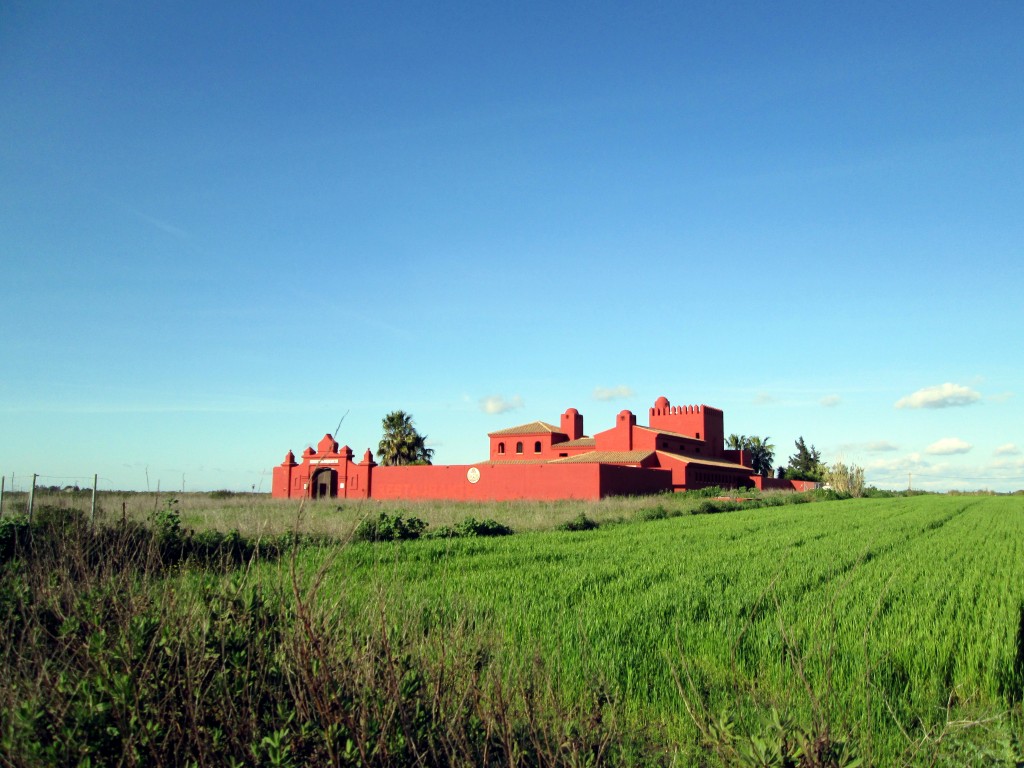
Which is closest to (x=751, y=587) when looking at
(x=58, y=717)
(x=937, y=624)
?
(x=937, y=624)

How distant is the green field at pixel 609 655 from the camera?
3.05m

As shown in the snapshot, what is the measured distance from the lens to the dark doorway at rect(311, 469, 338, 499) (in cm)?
4297

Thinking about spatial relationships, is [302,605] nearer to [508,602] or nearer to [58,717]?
[58,717]

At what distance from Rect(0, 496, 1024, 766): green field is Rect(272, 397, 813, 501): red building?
902 inches

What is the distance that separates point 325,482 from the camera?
43469mm

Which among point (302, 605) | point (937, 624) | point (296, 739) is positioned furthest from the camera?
point (937, 624)

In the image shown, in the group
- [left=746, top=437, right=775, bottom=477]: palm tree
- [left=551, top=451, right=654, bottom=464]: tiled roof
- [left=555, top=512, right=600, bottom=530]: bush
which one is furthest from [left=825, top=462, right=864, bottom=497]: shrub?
[left=555, top=512, right=600, bottom=530]: bush

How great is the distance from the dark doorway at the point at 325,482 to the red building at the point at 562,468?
6cm

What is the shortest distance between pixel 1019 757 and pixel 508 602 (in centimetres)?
535

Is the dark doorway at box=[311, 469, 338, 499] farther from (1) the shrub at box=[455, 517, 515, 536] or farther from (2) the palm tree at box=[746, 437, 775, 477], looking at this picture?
(2) the palm tree at box=[746, 437, 775, 477]

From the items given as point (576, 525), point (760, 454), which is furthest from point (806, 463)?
point (576, 525)

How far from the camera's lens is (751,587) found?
9.67 m

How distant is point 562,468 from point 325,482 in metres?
15.4

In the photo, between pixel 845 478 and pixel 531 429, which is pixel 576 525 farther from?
pixel 845 478
